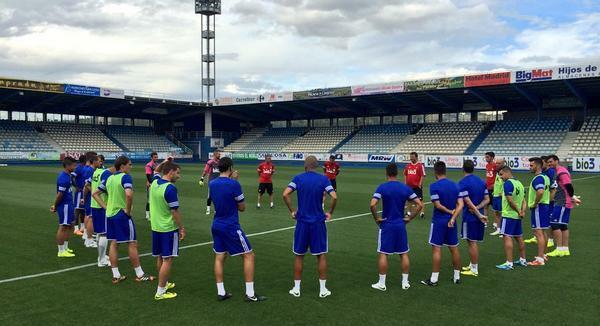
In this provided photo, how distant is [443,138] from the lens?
49000 millimetres

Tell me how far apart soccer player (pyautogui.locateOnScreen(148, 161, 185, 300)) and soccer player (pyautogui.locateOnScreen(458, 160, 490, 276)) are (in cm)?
462

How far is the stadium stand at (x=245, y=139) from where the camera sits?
64.1m

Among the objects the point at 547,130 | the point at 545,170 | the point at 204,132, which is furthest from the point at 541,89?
the point at 204,132

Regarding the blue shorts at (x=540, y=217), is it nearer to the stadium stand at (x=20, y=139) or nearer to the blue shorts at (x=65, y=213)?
the blue shorts at (x=65, y=213)

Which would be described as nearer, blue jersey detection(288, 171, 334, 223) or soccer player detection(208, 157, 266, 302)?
soccer player detection(208, 157, 266, 302)

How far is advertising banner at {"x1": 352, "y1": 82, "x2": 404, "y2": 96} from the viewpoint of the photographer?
1719 inches

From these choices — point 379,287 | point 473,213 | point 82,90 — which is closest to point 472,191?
point 473,213

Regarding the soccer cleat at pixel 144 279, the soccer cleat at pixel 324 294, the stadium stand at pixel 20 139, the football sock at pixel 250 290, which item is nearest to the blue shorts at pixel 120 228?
the soccer cleat at pixel 144 279

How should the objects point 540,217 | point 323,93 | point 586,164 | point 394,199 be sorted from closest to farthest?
point 394,199 → point 540,217 → point 586,164 → point 323,93

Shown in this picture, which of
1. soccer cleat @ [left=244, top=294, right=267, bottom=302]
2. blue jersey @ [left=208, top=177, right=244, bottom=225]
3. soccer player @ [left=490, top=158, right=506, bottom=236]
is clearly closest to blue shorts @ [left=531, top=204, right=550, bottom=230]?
soccer player @ [left=490, top=158, right=506, bottom=236]

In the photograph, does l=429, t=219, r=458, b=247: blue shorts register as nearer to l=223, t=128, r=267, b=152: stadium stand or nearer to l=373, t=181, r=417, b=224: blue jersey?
l=373, t=181, r=417, b=224: blue jersey

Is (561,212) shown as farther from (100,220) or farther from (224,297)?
(100,220)

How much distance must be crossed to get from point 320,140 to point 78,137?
3074cm

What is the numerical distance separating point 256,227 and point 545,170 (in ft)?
24.1
